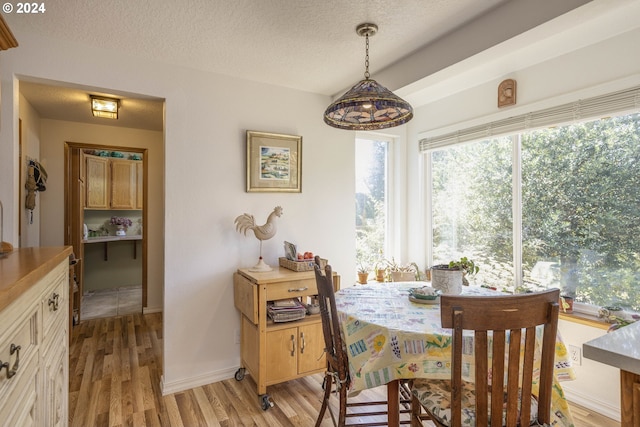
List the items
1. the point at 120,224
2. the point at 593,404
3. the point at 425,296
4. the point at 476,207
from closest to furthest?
the point at 425,296, the point at 593,404, the point at 476,207, the point at 120,224

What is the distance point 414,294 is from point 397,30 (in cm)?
155

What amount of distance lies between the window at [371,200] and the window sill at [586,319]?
5.86 ft

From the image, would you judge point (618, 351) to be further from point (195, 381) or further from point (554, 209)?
point (195, 381)

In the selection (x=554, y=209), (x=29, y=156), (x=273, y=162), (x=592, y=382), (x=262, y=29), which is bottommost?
(x=592, y=382)

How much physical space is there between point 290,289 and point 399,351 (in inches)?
45.3

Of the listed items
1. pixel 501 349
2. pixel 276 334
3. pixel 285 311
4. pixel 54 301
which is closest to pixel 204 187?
pixel 285 311

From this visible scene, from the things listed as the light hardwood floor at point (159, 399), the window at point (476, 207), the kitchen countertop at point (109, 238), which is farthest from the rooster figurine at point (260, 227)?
the kitchen countertop at point (109, 238)

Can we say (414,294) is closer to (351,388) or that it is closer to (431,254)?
(351,388)

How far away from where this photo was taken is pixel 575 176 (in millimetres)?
2398

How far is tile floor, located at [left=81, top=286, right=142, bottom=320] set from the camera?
424 cm

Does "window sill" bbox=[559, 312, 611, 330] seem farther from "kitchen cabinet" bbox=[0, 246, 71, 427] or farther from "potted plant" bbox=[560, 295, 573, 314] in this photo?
"kitchen cabinet" bbox=[0, 246, 71, 427]

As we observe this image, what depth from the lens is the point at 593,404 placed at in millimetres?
2172

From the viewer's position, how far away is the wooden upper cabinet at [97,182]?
4875 mm

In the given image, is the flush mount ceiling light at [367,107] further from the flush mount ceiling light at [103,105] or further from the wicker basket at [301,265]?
the flush mount ceiling light at [103,105]
